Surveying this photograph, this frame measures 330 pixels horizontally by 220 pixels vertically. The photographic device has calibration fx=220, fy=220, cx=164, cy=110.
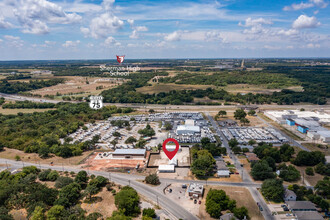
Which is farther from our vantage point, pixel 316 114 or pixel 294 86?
pixel 294 86

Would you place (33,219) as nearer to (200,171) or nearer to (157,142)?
(200,171)

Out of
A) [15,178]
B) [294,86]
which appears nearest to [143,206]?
[15,178]

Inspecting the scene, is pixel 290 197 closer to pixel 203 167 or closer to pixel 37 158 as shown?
pixel 203 167

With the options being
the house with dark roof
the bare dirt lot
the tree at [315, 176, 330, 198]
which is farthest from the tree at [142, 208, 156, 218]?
the tree at [315, 176, 330, 198]

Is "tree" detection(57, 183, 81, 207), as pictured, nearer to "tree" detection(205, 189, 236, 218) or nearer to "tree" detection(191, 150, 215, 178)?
"tree" detection(205, 189, 236, 218)

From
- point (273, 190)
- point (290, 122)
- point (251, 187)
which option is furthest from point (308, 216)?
point (290, 122)

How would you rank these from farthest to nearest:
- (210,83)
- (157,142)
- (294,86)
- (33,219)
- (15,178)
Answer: (210,83)
(294,86)
(157,142)
(15,178)
(33,219)

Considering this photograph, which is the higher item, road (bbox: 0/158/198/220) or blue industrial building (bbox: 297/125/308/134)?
blue industrial building (bbox: 297/125/308/134)
